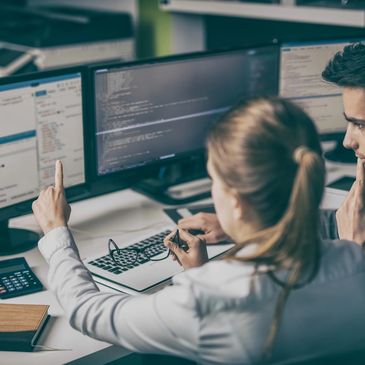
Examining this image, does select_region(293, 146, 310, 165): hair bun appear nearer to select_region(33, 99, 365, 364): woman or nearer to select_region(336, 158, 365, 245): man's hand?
select_region(33, 99, 365, 364): woman

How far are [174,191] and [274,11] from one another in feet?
2.52

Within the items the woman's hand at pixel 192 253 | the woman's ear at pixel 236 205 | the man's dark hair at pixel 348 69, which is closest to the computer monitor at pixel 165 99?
the man's dark hair at pixel 348 69

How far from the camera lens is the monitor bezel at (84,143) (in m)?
1.82

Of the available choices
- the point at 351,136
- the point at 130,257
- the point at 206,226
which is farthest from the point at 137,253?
the point at 351,136

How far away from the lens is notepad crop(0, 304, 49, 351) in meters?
1.47

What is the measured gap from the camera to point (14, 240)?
1941 millimetres

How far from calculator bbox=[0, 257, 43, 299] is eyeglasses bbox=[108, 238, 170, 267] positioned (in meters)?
0.20

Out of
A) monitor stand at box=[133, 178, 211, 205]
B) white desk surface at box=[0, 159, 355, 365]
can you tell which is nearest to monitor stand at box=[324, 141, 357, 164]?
white desk surface at box=[0, 159, 355, 365]

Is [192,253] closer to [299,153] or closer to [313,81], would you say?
[299,153]

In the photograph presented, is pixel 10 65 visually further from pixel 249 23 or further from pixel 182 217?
pixel 182 217

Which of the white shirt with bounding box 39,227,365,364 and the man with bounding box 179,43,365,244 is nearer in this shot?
the white shirt with bounding box 39,227,365,364

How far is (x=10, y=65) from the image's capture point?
293 centimetres

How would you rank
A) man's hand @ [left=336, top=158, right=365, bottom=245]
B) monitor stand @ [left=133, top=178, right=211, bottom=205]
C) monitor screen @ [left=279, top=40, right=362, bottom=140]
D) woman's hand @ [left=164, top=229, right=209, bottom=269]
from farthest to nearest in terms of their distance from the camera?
1. monitor screen @ [left=279, top=40, right=362, bottom=140]
2. monitor stand @ [left=133, top=178, right=211, bottom=205]
3. man's hand @ [left=336, top=158, right=365, bottom=245]
4. woman's hand @ [left=164, top=229, right=209, bottom=269]

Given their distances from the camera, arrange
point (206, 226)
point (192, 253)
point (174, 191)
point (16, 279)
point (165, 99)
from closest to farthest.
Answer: point (192, 253) → point (16, 279) → point (206, 226) → point (165, 99) → point (174, 191)
